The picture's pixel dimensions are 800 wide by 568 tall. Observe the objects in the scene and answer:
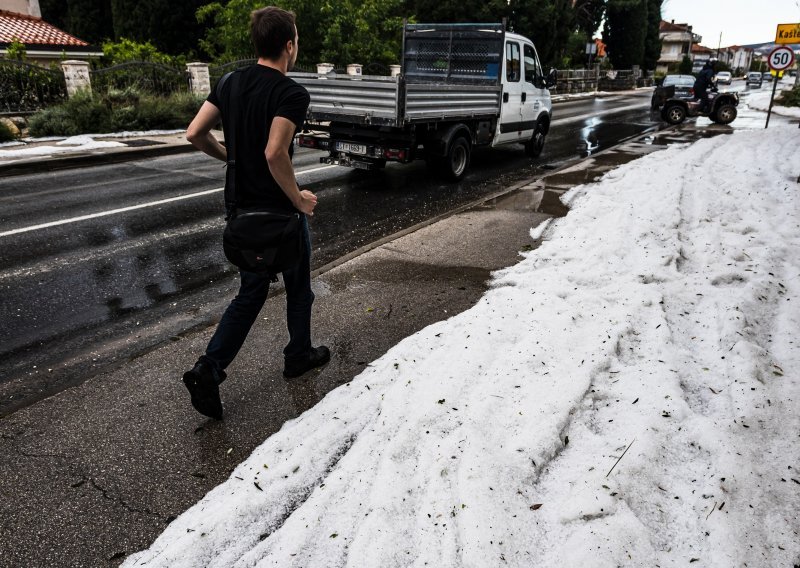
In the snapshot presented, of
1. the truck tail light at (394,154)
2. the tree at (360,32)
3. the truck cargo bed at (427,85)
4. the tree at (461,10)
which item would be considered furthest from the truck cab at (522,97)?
the tree at (461,10)

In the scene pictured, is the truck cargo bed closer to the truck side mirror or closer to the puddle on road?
the truck side mirror

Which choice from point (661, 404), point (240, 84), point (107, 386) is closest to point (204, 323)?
point (107, 386)

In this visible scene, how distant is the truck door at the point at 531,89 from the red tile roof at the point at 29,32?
2164 cm

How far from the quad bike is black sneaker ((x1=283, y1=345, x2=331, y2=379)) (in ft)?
67.5

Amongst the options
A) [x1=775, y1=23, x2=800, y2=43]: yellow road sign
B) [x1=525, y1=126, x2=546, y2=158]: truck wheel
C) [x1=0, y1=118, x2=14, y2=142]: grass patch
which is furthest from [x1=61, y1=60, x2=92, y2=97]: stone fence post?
[x1=775, y1=23, x2=800, y2=43]: yellow road sign

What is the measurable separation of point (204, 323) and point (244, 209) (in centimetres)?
174

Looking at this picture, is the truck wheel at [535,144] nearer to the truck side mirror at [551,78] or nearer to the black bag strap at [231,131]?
the truck side mirror at [551,78]

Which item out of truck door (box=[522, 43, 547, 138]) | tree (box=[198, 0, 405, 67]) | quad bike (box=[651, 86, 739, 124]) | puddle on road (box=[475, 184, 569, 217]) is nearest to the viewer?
puddle on road (box=[475, 184, 569, 217])

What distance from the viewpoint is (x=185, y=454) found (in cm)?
288

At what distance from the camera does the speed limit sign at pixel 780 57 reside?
1742 centimetres

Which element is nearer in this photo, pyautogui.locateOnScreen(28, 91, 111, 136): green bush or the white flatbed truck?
the white flatbed truck

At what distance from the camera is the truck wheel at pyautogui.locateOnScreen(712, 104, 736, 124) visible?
19578mm

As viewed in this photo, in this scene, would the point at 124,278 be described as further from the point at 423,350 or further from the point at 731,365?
the point at 731,365

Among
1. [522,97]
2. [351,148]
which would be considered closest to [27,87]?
[351,148]
